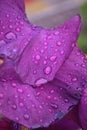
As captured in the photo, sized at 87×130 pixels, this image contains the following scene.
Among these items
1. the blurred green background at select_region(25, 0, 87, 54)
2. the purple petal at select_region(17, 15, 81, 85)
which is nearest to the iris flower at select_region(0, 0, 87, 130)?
the purple petal at select_region(17, 15, 81, 85)

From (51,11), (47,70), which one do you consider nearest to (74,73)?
(47,70)

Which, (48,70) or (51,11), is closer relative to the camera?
(48,70)

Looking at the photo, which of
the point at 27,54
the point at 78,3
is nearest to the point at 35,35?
the point at 27,54

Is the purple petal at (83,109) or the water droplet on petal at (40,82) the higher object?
the water droplet on petal at (40,82)

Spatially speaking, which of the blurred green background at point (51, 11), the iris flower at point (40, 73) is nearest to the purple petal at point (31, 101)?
the iris flower at point (40, 73)

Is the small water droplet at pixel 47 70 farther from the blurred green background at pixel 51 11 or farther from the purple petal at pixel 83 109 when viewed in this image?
the blurred green background at pixel 51 11

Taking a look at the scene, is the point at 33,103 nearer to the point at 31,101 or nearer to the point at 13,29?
the point at 31,101

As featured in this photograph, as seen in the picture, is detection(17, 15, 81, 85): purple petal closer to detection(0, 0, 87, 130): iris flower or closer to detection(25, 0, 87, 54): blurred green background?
detection(0, 0, 87, 130): iris flower
